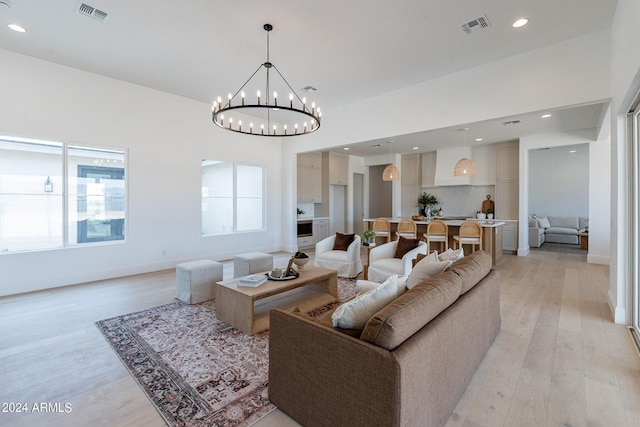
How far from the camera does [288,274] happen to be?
3510 mm

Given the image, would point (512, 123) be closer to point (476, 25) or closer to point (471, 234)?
point (471, 234)

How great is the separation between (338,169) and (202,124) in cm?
430

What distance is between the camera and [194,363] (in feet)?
7.91

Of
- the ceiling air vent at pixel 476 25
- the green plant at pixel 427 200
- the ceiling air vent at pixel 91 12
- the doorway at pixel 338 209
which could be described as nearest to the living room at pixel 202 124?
the ceiling air vent at pixel 91 12

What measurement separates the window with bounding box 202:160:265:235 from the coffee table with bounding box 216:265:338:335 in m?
3.54

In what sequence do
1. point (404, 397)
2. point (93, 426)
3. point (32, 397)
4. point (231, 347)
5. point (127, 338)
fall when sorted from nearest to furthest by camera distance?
point (404, 397) < point (93, 426) < point (32, 397) < point (231, 347) < point (127, 338)

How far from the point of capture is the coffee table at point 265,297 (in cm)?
293

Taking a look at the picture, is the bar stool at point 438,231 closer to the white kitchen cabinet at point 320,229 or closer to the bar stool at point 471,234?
the bar stool at point 471,234

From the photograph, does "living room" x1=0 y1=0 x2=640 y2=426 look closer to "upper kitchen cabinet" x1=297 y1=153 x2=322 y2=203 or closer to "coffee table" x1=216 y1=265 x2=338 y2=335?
"upper kitchen cabinet" x1=297 y1=153 x2=322 y2=203

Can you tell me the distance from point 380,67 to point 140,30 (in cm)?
322

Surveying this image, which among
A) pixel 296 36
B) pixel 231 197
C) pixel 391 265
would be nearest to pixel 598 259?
pixel 391 265

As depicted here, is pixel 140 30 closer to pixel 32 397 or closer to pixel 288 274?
pixel 288 274

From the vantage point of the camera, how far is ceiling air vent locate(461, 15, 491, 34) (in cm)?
331

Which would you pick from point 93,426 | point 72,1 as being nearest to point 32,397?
point 93,426
